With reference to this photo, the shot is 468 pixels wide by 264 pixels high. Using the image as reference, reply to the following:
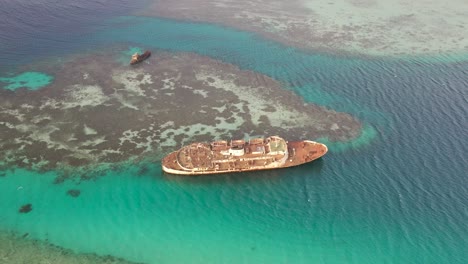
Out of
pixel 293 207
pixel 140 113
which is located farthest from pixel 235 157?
pixel 140 113

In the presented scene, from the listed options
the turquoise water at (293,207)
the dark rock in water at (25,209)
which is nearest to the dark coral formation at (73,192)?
the turquoise water at (293,207)

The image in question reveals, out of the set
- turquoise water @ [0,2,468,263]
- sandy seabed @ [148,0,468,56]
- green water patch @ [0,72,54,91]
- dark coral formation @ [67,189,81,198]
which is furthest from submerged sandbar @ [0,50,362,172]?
sandy seabed @ [148,0,468,56]

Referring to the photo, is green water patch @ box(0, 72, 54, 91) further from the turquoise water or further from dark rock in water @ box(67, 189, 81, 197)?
dark rock in water @ box(67, 189, 81, 197)

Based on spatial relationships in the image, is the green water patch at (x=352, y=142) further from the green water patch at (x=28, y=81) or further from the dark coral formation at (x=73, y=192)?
the green water patch at (x=28, y=81)

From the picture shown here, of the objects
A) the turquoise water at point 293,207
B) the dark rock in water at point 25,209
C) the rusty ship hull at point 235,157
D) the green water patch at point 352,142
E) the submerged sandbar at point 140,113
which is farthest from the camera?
the green water patch at point 352,142

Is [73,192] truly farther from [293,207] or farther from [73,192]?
[293,207]

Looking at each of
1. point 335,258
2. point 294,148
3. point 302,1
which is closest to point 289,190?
point 294,148
